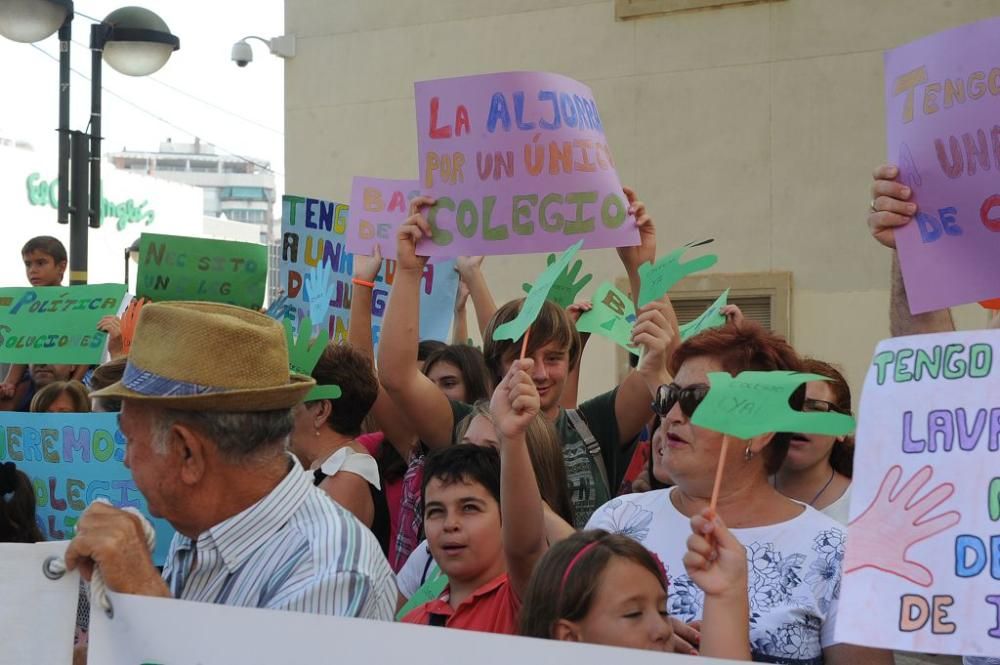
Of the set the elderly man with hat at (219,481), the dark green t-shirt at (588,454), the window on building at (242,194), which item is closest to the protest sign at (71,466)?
the dark green t-shirt at (588,454)

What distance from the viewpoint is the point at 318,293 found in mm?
6453

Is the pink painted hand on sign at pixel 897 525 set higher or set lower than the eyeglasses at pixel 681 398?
lower

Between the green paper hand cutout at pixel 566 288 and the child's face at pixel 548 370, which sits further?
the green paper hand cutout at pixel 566 288

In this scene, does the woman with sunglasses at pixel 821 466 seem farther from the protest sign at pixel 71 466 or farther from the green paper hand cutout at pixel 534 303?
the protest sign at pixel 71 466

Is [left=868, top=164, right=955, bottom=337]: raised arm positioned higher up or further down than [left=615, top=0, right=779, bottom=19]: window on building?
further down

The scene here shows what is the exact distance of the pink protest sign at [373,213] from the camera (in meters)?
6.14

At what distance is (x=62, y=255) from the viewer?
804cm

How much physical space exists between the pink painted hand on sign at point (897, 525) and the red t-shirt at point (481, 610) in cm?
140

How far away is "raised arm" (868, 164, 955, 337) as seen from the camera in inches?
123

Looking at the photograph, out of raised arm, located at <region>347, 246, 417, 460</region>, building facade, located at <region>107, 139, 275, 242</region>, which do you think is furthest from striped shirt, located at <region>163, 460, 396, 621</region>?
building facade, located at <region>107, 139, 275, 242</region>

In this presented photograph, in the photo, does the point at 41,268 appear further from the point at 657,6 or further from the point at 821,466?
the point at 657,6

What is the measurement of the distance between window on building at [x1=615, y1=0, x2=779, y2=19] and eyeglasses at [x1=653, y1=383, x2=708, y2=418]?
9.04m

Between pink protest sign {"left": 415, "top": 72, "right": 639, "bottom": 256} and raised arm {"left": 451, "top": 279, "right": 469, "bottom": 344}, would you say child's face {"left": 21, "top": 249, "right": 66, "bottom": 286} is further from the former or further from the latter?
pink protest sign {"left": 415, "top": 72, "right": 639, "bottom": 256}

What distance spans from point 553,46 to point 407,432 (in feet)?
27.3
